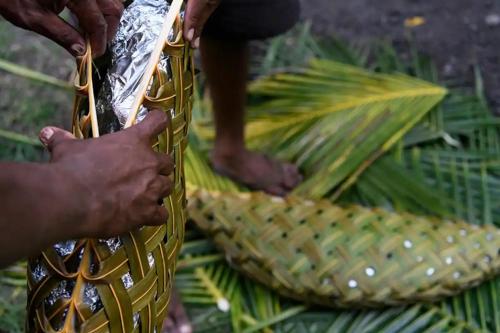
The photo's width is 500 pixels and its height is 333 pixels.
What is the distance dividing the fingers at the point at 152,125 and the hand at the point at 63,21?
0.48 feet

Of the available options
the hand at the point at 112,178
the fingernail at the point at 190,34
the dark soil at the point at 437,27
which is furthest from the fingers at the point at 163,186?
the dark soil at the point at 437,27

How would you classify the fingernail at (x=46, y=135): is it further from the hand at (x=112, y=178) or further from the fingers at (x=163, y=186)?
the fingers at (x=163, y=186)

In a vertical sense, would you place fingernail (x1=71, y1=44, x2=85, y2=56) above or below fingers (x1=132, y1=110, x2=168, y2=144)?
above

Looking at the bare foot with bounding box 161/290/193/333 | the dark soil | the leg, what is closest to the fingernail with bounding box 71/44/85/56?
the leg

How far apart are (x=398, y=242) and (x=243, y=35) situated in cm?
49

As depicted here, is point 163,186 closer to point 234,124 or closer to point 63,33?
point 63,33

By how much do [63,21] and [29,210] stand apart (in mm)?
359

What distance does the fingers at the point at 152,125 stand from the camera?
0.83 metres

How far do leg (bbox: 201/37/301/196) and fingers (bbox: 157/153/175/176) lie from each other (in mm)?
651

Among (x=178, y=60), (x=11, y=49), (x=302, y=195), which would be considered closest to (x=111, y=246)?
(x=178, y=60)

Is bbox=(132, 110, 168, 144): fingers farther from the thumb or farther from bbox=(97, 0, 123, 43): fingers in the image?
bbox=(97, 0, 123, 43): fingers

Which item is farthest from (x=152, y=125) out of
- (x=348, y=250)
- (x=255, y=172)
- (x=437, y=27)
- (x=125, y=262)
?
(x=437, y=27)

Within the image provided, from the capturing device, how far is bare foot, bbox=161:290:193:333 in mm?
1448

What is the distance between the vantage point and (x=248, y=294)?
1503mm
